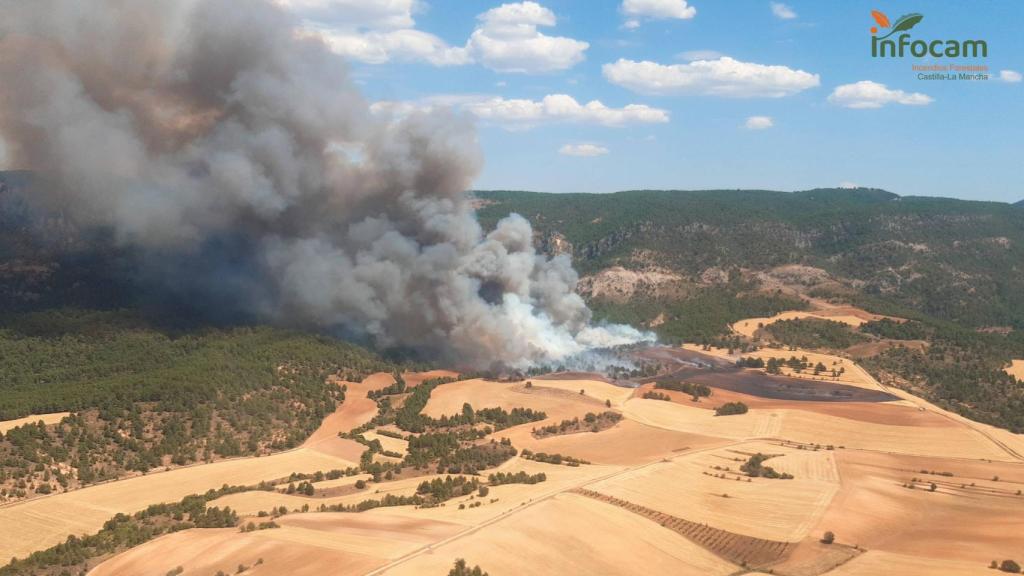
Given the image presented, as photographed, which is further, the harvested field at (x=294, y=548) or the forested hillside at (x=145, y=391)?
the forested hillside at (x=145, y=391)

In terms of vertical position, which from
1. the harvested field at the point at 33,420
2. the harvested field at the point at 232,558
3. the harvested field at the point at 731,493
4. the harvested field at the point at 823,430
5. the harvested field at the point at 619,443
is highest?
the harvested field at the point at 33,420

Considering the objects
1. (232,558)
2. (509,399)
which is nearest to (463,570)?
(232,558)

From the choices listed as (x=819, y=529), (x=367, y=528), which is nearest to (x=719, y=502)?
(x=819, y=529)

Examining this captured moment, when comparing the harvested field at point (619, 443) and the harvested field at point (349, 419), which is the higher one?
the harvested field at point (349, 419)

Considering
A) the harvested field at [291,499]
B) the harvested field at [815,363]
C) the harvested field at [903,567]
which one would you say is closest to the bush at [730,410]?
the harvested field at [815,363]

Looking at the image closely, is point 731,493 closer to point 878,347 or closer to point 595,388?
point 595,388

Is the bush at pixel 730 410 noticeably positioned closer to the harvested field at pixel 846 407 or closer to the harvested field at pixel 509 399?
the harvested field at pixel 846 407

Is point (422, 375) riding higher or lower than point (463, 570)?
higher

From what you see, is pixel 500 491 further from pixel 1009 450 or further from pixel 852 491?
pixel 1009 450
